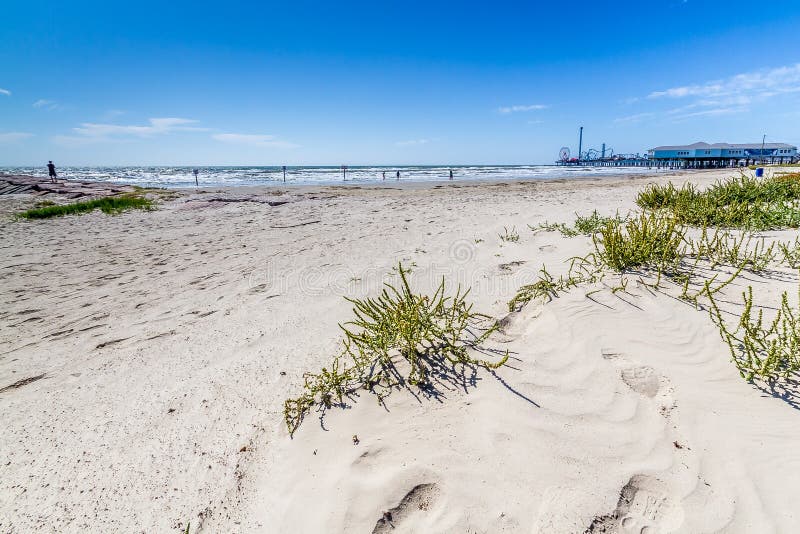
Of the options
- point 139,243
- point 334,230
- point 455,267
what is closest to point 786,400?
point 455,267

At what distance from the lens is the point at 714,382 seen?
2113mm

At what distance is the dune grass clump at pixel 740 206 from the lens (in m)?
4.80

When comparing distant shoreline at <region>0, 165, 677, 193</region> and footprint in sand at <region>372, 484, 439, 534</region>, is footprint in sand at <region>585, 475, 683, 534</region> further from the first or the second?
distant shoreline at <region>0, 165, 677, 193</region>

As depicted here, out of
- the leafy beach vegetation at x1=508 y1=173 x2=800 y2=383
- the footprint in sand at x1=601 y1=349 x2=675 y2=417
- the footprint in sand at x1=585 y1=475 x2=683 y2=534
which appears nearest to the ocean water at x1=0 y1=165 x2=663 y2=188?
the leafy beach vegetation at x1=508 y1=173 x2=800 y2=383

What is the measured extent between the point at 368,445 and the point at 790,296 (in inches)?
136

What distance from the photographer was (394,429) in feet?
6.65

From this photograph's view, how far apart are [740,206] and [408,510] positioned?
20.5 ft

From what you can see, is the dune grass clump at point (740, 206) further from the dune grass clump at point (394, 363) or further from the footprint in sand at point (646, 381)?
the dune grass clump at point (394, 363)

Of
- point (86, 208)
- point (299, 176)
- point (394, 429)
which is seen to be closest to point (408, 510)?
point (394, 429)

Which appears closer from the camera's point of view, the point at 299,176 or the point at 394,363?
the point at 394,363

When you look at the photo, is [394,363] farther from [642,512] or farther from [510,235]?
[510,235]

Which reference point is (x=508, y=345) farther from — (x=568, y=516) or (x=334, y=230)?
(x=334, y=230)

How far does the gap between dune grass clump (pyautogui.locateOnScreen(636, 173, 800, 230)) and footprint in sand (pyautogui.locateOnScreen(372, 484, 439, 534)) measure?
3.59 m

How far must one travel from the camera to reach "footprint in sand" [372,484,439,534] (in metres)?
1.55
